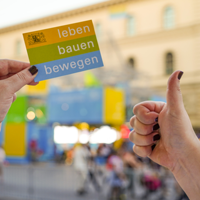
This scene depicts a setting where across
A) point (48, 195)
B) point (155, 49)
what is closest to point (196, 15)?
point (155, 49)

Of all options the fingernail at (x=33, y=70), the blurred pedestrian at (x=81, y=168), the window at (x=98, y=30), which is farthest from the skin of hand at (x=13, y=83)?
the window at (x=98, y=30)

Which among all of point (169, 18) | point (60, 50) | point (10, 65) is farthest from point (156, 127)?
point (169, 18)

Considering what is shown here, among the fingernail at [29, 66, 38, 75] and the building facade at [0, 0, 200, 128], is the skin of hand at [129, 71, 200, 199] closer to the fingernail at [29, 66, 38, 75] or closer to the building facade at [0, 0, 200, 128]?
the fingernail at [29, 66, 38, 75]

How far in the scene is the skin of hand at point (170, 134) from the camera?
3.30 feet

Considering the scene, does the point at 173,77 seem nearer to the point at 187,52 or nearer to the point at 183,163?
the point at 183,163

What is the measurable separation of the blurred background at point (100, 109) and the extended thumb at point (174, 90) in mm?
1736

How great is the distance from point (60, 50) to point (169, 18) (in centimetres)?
2194

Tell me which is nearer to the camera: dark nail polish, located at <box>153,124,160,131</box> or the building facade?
dark nail polish, located at <box>153,124,160,131</box>

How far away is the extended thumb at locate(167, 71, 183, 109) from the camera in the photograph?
0.96 meters

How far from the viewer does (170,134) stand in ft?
3.50

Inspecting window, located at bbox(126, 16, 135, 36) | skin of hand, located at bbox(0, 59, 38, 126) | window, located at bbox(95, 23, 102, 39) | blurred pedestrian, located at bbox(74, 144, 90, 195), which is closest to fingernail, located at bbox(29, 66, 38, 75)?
skin of hand, located at bbox(0, 59, 38, 126)

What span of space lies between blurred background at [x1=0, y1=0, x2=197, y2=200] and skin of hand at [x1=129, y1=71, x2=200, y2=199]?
1691mm

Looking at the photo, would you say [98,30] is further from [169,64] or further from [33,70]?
[33,70]

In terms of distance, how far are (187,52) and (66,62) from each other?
68.0 feet
